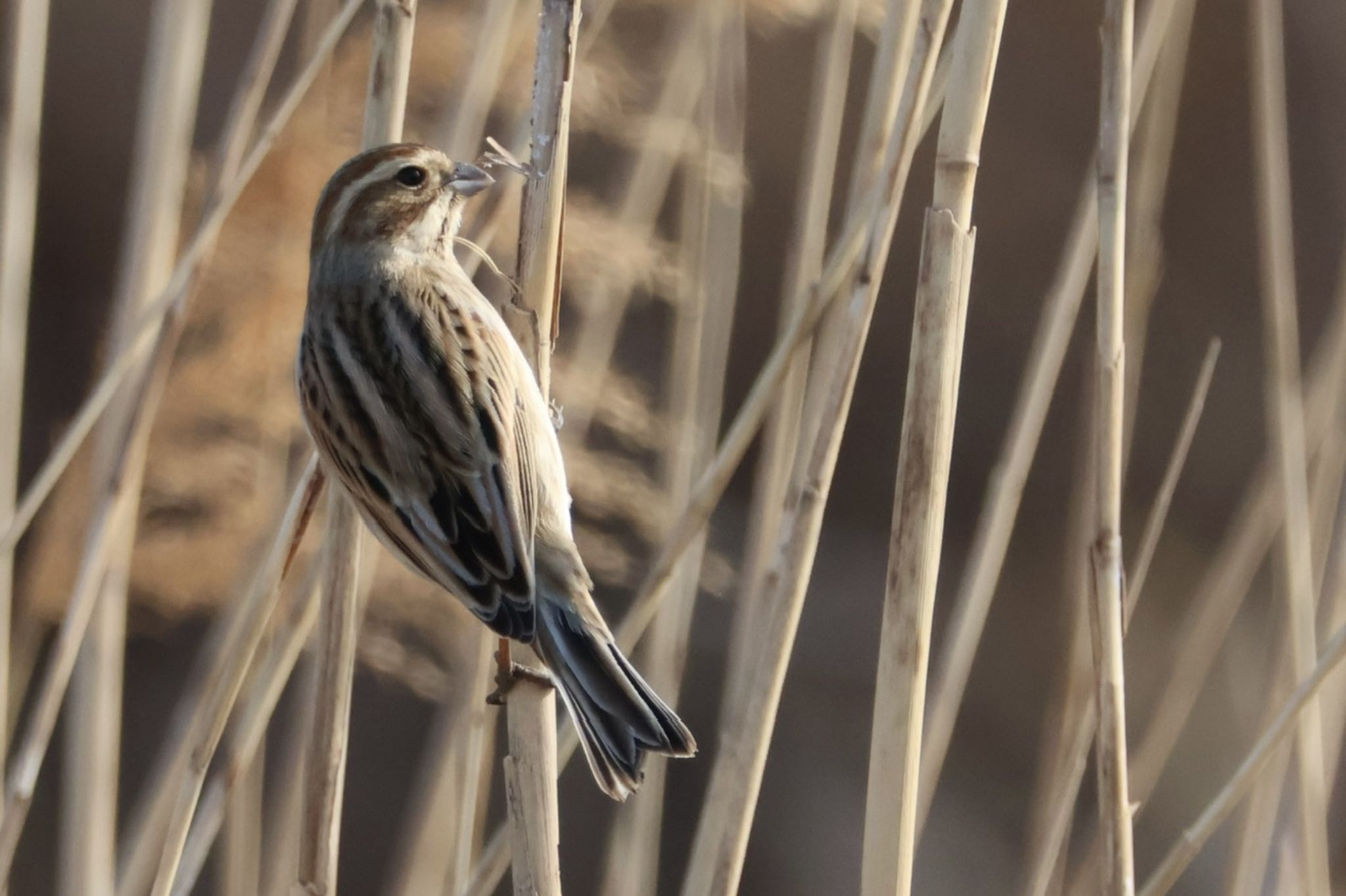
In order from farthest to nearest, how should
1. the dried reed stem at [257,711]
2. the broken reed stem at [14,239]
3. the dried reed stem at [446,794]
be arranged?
the dried reed stem at [446,794] < the broken reed stem at [14,239] < the dried reed stem at [257,711]

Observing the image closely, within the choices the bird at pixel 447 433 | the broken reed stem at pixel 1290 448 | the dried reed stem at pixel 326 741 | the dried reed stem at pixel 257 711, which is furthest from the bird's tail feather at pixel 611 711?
the broken reed stem at pixel 1290 448

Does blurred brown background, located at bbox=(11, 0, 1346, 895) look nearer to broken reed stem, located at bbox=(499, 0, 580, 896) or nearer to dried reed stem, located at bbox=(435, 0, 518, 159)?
dried reed stem, located at bbox=(435, 0, 518, 159)

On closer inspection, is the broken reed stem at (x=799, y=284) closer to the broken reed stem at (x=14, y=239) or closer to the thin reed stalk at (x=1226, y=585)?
→ the thin reed stalk at (x=1226, y=585)

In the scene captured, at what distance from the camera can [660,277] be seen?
241 cm

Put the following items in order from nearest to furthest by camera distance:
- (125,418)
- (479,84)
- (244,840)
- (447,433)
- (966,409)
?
(447,433), (479,84), (125,418), (244,840), (966,409)

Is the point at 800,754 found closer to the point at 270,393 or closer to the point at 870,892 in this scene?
the point at 270,393

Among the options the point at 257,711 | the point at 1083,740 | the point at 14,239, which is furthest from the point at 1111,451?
the point at 14,239

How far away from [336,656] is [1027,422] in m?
1.00

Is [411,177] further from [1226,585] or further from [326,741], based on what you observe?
[1226,585]

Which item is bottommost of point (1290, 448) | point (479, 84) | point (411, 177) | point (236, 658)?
point (236, 658)

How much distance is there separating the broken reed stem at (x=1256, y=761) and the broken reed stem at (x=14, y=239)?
63.3 inches

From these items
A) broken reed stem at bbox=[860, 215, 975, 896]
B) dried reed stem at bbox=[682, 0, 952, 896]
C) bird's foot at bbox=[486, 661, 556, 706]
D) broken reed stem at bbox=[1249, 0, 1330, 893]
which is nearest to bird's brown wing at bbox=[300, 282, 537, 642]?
bird's foot at bbox=[486, 661, 556, 706]

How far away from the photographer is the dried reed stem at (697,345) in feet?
7.83

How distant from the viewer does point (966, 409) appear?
5117mm
